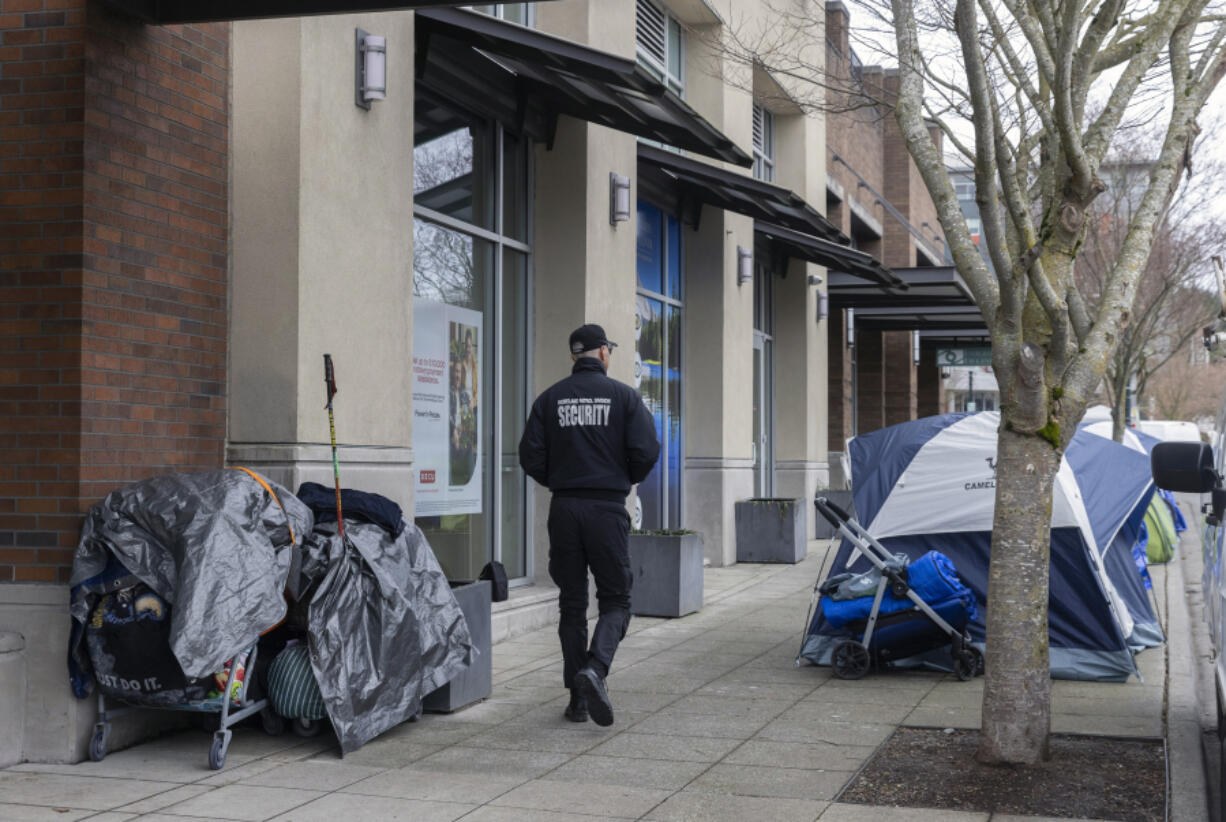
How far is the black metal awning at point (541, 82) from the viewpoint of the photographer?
28.1 ft

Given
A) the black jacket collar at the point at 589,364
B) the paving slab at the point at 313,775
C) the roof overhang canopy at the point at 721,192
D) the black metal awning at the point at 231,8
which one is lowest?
the paving slab at the point at 313,775

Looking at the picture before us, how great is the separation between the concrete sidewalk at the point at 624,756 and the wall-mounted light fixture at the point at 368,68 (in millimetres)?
3658

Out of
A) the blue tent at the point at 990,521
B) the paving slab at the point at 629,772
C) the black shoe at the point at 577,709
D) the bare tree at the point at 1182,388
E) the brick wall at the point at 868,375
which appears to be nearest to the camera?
the paving slab at the point at 629,772

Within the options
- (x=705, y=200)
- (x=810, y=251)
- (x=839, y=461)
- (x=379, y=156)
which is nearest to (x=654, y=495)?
(x=705, y=200)

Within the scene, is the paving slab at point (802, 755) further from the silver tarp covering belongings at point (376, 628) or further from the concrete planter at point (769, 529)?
the concrete planter at point (769, 529)

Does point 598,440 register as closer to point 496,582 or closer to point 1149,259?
point 496,582

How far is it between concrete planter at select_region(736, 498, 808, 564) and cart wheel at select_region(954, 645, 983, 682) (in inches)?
305

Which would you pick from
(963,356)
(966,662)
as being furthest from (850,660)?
(963,356)

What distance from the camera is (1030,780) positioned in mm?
5762

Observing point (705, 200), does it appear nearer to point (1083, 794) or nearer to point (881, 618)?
point (881, 618)

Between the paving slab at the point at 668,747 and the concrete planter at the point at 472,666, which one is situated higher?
the concrete planter at the point at 472,666

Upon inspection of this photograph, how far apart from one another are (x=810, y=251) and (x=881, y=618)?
33.7 ft

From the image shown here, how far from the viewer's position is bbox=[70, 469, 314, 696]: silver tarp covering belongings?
5789 millimetres

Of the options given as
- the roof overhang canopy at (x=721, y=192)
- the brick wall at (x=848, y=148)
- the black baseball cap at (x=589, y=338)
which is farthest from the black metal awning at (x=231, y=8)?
the brick wall at (x=848, y=148)
